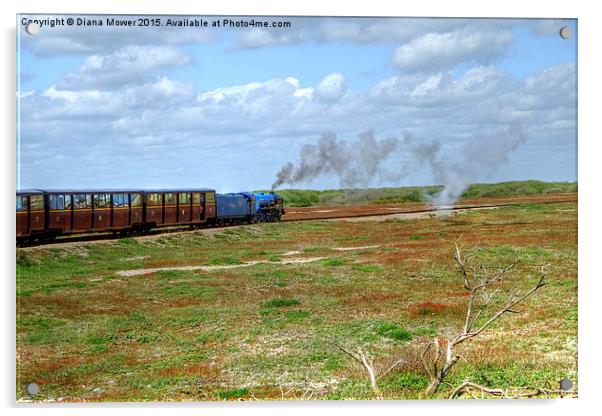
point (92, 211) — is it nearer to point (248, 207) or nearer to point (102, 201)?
point (102, 201)

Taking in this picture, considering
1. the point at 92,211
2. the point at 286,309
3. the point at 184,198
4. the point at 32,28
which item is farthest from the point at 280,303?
the point at 32,28

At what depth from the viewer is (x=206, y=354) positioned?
1076 cm

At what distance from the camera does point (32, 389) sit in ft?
34.1

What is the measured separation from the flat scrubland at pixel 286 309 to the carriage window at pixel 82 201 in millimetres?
584

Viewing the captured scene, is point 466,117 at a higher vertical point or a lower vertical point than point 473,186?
higher

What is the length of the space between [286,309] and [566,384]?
3.86 meters

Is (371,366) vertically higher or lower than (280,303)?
lower

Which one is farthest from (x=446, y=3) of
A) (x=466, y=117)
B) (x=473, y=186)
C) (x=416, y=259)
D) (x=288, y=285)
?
(x=288, y=285)

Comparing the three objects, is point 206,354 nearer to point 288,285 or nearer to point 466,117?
point 288,285

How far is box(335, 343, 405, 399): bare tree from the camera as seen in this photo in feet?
33.8

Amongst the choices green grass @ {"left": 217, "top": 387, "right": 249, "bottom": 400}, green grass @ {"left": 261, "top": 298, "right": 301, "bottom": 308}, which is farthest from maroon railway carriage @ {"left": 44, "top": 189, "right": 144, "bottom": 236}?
green grass @ {"left": 217, "top": 387, "right": 249, "bottom": 400}

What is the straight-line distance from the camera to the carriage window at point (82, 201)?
11148 millimetres
